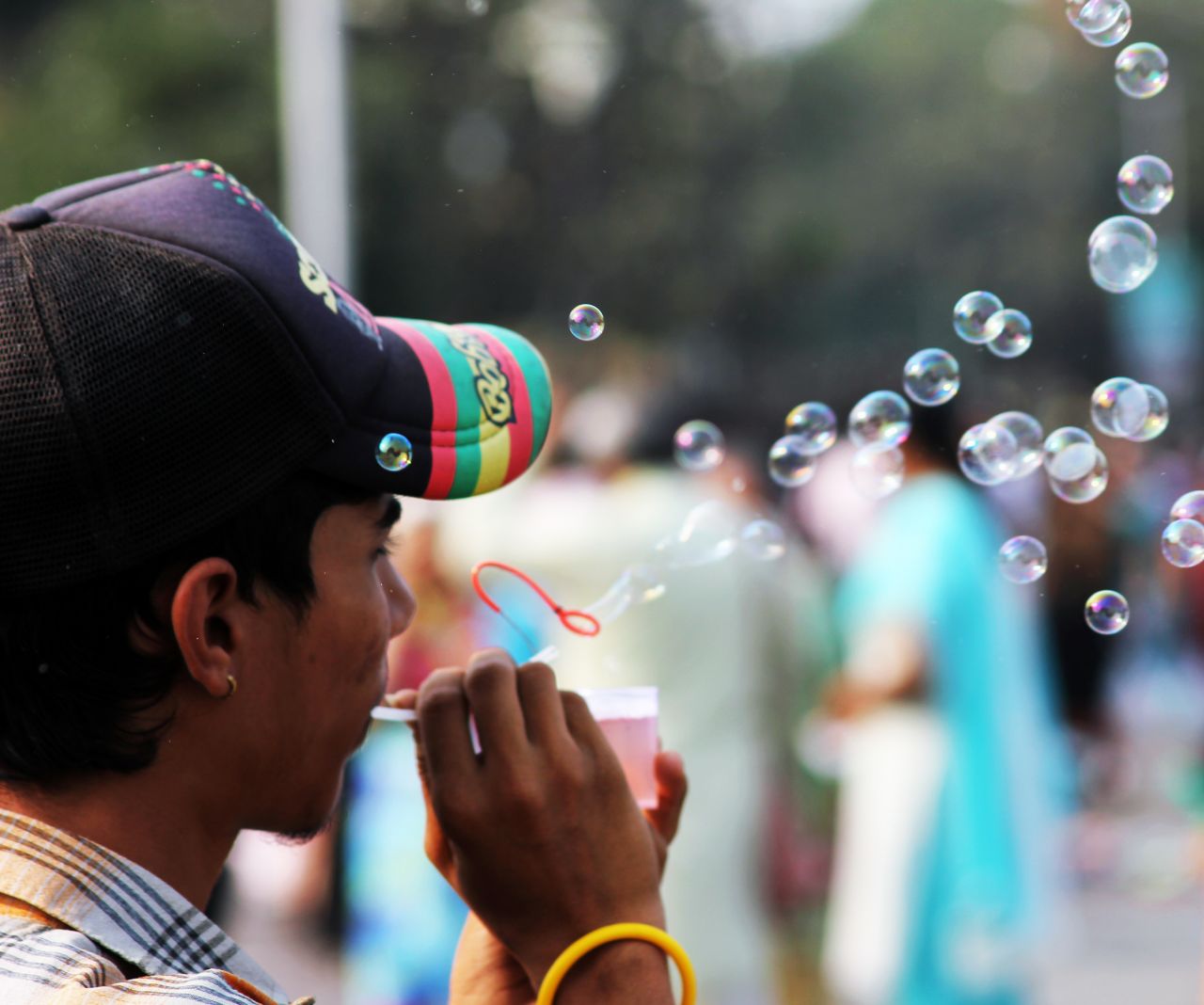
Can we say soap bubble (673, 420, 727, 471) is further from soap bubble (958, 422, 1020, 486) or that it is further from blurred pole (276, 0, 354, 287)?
blurred pole (276, 0, 354, 287)

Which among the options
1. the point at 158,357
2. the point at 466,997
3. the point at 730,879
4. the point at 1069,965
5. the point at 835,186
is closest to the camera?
the point at 158,357

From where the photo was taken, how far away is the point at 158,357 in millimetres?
1079

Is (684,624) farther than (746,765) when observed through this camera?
No

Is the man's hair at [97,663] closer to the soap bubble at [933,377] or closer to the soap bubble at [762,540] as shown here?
the soap bubble at [762,540]

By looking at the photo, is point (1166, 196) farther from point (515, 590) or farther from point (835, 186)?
point (835, 186)

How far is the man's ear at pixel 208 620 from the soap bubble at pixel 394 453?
0.15 m

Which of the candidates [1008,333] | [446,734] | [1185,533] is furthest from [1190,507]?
[446,734]

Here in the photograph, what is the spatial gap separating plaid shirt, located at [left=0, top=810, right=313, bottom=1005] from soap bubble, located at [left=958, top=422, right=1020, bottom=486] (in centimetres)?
105

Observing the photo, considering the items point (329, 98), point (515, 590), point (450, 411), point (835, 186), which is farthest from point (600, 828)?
point (835, 186)

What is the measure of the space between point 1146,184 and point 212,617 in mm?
1260

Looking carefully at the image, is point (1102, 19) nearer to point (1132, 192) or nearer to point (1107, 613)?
point (1132, 192)

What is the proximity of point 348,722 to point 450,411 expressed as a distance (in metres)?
0.26

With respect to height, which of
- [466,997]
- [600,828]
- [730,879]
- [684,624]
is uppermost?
[600,828]

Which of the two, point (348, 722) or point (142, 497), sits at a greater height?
point (142, 497)
